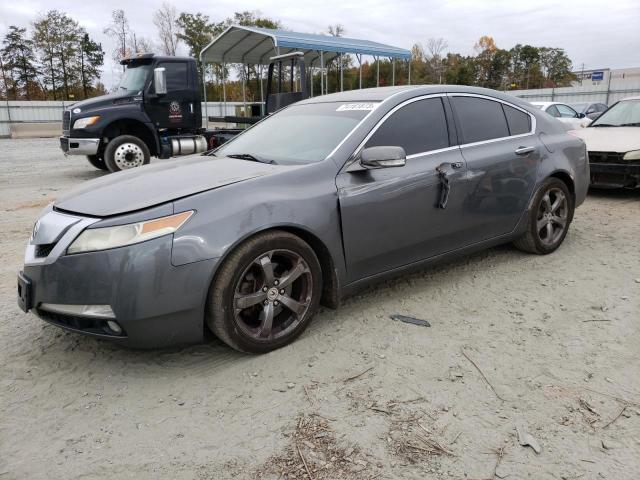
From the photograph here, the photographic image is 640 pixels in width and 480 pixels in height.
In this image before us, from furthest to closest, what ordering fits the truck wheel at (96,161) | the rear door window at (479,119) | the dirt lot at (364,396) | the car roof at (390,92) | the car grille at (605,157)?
1. the truck wheel at (96,161)
2. the car grille at (605,157)
3. the rear door window at (479,119)
4. the car roof at (390,92)
5. the dirt lot at (364,396)

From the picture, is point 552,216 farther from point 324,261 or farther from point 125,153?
point 125,153

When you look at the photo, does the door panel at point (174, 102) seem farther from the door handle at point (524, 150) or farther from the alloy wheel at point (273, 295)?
the alloy wheel at point (273, 295)

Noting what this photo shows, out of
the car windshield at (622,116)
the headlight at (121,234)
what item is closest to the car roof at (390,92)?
the headlight at (121,234)

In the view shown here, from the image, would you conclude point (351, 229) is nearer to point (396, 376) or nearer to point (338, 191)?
point (338, 191)

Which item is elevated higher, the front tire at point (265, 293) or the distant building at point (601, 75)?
the distant building at point (601, 75)

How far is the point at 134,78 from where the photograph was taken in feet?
35.9

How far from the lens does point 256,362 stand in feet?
10.0

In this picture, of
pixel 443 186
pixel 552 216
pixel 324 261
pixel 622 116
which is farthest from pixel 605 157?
pixel 324 261

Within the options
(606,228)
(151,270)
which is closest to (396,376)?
(151,270)

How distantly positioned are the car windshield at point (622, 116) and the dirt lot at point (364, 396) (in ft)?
18.0

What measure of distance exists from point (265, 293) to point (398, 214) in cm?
111

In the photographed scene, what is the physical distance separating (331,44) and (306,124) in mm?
11706

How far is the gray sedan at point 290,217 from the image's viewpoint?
8.96 ft

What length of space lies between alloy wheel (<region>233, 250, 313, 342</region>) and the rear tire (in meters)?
2.44
